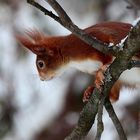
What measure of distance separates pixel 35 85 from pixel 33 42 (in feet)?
6.15

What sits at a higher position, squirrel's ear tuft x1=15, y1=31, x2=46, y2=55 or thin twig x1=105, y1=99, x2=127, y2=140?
squirrel's ear tuft x1=15, y1=31, x2=46, y2=55

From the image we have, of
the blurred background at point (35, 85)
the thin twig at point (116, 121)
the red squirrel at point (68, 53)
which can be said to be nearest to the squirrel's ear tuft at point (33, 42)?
the red squirrel at point (68, 53)

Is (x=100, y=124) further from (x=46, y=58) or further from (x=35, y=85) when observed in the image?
(x=35, y=85)

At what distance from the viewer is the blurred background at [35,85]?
3365 millimetres

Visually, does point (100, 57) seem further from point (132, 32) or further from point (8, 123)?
point (8, 123)

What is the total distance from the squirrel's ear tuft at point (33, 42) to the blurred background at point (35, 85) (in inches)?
61.5

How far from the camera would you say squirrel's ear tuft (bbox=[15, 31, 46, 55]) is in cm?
162

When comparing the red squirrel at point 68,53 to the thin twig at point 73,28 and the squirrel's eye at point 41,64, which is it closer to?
the squirrel's eye at point 41,64

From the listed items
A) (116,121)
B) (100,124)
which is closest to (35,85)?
(116,121)

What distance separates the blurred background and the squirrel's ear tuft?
1.56m

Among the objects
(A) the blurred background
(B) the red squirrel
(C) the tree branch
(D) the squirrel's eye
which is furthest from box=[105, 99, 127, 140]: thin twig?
(A) the blurred background

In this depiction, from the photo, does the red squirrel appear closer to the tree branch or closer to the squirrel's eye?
the squirrel's eye

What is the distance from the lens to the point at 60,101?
3.55 meters

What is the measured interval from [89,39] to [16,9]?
2457 millimetres
